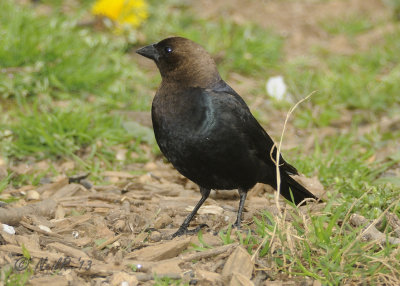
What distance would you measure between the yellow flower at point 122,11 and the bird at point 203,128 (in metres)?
2.97

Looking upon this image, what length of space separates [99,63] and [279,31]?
2.98 metres

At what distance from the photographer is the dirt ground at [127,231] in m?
3.13

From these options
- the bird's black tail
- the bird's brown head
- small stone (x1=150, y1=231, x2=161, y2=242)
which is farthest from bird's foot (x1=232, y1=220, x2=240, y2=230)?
the bird's brown head

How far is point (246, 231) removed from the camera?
369 cm

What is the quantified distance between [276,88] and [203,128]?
10.1 ft

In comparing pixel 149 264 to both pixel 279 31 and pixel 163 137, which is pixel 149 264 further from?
pixel 279 31

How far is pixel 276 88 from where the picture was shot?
6605 mm

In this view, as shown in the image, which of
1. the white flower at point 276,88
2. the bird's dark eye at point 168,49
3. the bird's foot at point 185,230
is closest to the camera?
the bird's foot at point 185,230

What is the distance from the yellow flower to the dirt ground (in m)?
2.34

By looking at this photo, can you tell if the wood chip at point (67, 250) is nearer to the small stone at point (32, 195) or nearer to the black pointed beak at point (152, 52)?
the small stone at point (32, 195)

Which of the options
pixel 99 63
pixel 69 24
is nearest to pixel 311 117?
pixel 99 63

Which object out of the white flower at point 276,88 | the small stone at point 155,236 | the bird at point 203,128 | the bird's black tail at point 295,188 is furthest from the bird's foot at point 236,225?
the white flower at point 276,88

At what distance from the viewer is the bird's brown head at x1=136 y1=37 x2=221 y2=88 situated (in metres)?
3.98

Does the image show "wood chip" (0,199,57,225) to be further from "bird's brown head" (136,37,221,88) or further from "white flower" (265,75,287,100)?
"white flower" (265,75,287,100)
